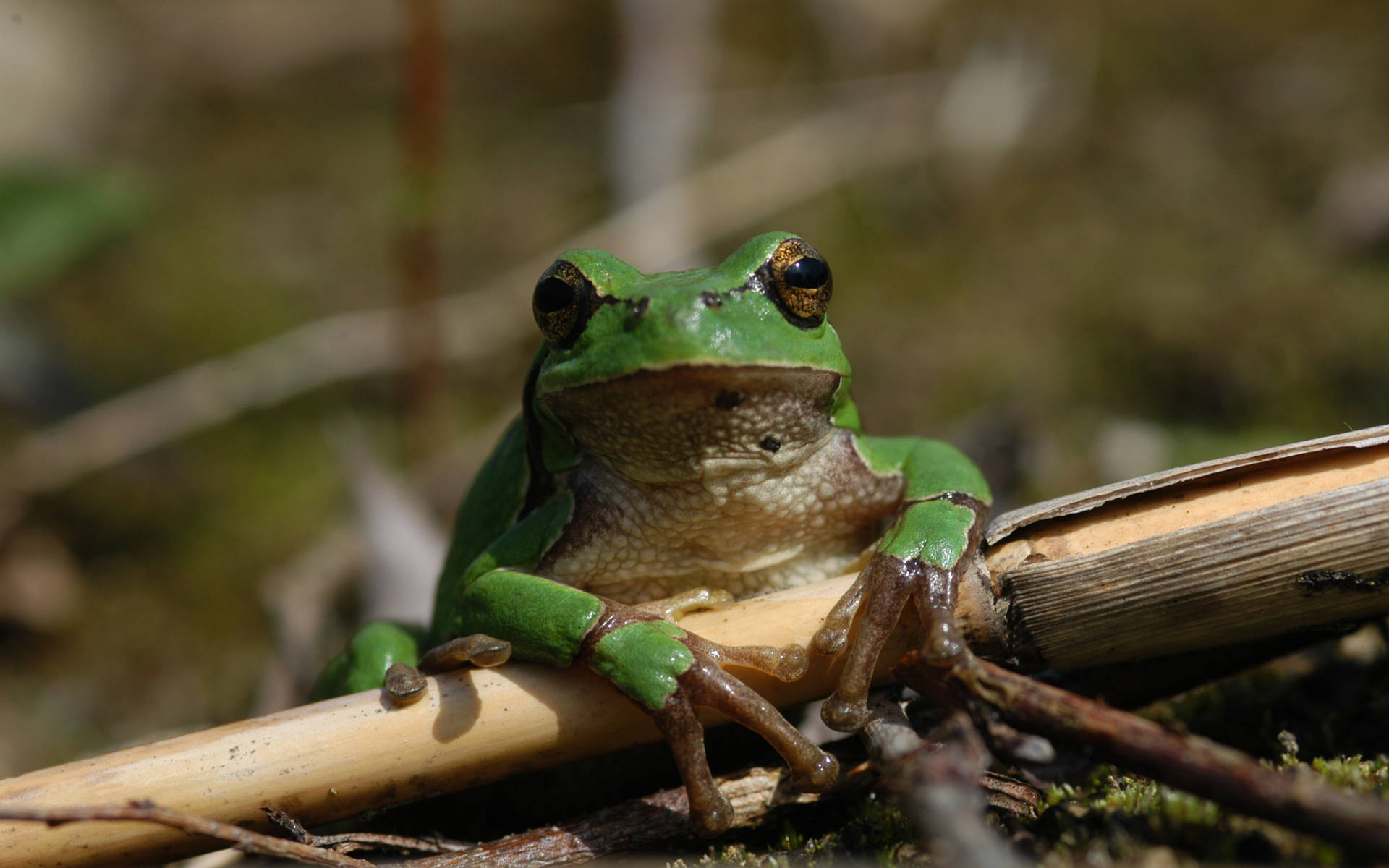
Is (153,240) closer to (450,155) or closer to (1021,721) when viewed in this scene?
(450,155)

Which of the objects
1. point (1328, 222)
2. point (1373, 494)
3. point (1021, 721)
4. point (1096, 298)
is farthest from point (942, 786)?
point (1328, 222)

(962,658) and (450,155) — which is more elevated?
(450,155)

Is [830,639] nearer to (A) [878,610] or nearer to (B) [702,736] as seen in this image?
(A) [878,610]

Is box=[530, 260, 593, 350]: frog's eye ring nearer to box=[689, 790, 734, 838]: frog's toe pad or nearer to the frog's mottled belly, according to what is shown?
the frog's mottled belly

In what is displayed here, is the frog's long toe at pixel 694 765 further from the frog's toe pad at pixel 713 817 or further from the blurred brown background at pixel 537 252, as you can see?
the blurred brown background at pixel 537 252

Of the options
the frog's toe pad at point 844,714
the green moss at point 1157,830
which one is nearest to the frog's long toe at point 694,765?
the frog's toe pad at point 844,714

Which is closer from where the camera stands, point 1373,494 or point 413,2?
point 1373,494

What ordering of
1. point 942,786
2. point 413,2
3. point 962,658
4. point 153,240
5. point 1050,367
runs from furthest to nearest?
1. point 153,240
2. point 1050,367
3. point 413,2
4. point 962,658
5. point 942,786
